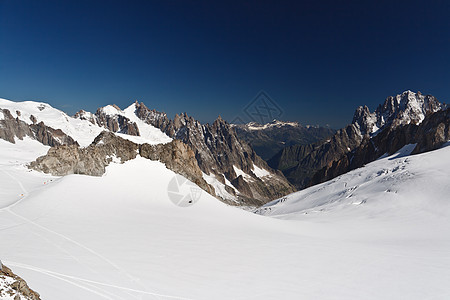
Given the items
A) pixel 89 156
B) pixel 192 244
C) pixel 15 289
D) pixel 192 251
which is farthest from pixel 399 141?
pixel 15 289

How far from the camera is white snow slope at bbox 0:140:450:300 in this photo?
29.9 ft

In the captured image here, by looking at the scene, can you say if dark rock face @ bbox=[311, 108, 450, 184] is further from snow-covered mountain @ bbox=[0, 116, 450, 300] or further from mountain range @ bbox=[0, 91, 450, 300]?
snow-covered mountain @ bbox=[0, 116, 450, 300]

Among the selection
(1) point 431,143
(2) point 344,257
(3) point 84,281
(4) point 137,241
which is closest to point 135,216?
(4) point 137,241

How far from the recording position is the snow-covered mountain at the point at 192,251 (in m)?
9.12

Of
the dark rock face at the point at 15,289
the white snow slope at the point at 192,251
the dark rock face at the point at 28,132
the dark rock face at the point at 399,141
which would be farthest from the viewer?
the dark rock face at the point at 28,132

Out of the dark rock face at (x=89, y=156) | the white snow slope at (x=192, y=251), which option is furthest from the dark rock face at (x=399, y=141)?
the dark rock face at (x=89, y=156)

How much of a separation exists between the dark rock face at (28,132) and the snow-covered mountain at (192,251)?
443 ft

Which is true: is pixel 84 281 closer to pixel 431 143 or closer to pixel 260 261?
pixel 260 261

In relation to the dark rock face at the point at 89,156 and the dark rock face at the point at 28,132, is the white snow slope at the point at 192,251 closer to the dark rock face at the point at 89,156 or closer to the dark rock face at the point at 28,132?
the dark rock face at the point at 89,156

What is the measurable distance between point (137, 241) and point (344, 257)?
459 inches

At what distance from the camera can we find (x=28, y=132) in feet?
473

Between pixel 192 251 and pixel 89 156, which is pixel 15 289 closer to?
pixel 192 251

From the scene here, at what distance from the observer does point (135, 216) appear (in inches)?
742

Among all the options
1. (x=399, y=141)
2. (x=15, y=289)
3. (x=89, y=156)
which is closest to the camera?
(x=15, y=289)
